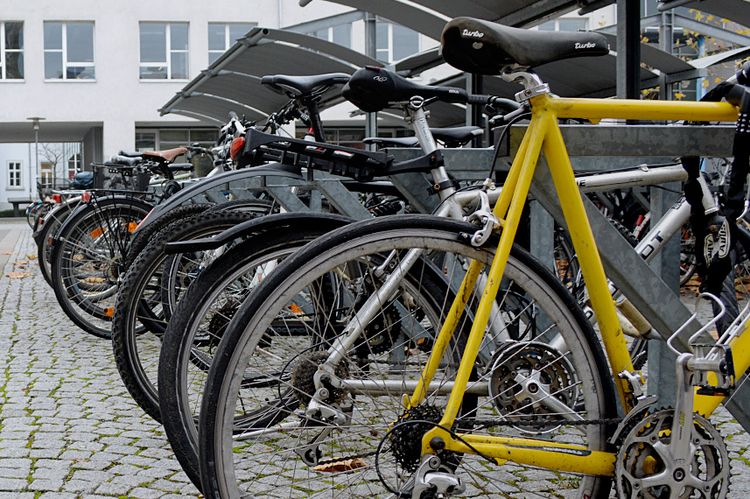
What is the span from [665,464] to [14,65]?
35738 millimetres

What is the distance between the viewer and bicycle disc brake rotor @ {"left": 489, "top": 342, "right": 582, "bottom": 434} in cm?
279

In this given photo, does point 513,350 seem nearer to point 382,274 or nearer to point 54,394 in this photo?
point 382,274

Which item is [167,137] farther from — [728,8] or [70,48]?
[728,8]

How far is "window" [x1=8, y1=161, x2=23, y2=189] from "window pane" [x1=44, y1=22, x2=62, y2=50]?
26.0 m

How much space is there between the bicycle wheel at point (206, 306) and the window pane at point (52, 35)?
34.1 m

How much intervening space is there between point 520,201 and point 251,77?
34.0 feet

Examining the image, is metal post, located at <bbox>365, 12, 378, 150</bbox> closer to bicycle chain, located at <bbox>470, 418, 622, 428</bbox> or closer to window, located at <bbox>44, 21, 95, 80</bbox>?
bicycle chain, located at <bbox>470, 418, 622, 428</bbox>

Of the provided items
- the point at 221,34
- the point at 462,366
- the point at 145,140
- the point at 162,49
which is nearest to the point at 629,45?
the point at 462,366

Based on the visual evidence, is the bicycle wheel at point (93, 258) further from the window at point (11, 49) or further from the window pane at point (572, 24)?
the window at point (11, 49)

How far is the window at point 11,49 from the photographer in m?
35.1

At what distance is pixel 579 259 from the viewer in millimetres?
2639


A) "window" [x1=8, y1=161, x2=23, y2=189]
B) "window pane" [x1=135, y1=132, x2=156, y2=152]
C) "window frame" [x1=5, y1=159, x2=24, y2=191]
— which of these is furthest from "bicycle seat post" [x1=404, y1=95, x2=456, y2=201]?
A: "window" [x1=8, y1=161, x2=23, y2=189]

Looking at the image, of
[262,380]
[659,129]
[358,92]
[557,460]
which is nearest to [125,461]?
[262,380]

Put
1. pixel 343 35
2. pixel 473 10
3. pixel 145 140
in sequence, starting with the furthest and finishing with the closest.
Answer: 1. pixel 145 140
2. pixel 343 35
3. pixel 473 10
